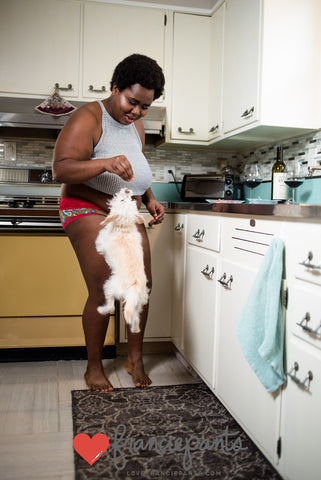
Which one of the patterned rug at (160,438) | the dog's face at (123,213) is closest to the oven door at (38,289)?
the patterned rug at (160,438)

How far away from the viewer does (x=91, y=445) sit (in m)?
1.59

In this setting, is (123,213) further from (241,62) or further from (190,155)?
(190,155)

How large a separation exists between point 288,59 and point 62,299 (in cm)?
174

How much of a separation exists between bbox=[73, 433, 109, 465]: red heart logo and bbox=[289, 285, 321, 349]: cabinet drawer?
80 centimetres

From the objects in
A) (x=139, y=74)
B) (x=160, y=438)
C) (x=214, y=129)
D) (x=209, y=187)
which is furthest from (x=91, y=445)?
(x=214, y=129)

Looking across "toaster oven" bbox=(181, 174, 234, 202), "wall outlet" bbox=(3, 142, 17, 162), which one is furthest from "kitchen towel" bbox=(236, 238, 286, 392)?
"wall outlet" bbox=(3, 142, 17, 162)

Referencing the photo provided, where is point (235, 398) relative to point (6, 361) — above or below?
above

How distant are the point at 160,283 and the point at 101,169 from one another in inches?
42.4

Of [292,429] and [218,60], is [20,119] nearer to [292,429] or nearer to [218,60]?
[218,60]

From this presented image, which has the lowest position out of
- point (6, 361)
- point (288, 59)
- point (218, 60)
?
point (6, 361)

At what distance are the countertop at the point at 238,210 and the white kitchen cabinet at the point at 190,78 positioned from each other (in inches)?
29.1

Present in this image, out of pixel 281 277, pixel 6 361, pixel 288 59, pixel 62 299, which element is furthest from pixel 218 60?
pixel 6 361

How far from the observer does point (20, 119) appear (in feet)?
9.13

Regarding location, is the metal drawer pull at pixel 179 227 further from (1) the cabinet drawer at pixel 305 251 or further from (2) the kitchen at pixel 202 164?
(1) the cabinet drawer at pixel 305 251
